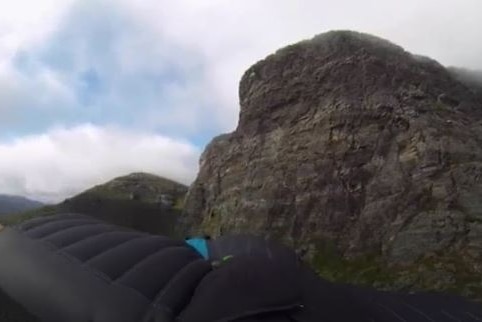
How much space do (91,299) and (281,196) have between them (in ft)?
411

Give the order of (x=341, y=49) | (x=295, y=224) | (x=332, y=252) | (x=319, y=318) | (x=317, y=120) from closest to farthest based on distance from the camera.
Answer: (x=319, y=318), (x=332, y=252), (x=295, y=224), (x=317, y=120), (x=341, y=49)

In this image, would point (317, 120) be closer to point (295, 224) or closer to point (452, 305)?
→ point (295, 224)

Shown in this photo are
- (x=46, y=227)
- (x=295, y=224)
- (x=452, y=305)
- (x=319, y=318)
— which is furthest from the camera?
(x=295, y=224)

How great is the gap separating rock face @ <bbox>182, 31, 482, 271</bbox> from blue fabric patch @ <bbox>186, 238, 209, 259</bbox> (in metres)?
96.8

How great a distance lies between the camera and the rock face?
353ft

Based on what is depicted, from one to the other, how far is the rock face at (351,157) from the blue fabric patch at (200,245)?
96.8 metres

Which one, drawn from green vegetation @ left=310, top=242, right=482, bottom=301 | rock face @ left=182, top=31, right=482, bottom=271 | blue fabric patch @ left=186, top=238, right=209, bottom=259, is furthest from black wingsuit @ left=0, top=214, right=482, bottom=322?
rock face @ left=182, top=31, right=482, bottom=271

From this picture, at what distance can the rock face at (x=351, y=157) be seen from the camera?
10762 centimetres

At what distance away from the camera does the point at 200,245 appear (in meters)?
3.98

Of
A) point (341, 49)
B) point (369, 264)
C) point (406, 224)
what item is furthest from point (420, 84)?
point (369, 264)

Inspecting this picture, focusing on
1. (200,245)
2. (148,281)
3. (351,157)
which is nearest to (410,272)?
(351,157)

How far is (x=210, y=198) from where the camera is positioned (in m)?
146

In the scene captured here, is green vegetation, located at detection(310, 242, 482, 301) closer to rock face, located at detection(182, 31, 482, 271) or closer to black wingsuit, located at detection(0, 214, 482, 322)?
rock face, located at detection(182, 31, 482, 271)

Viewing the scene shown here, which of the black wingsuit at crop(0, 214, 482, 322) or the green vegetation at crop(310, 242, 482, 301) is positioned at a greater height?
the black wingsuit at crop(0, 214, 482, 322)
